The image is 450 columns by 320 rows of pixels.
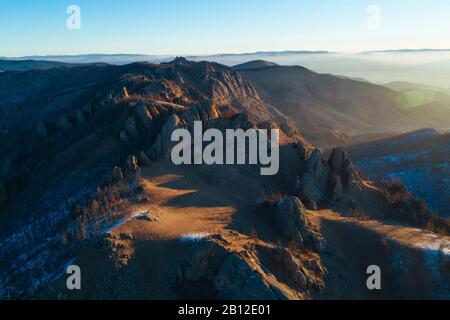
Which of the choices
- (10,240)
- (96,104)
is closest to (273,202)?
(10,240)

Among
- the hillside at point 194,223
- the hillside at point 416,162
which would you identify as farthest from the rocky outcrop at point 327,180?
the hillside at point 416,162

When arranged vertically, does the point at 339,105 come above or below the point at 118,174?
above

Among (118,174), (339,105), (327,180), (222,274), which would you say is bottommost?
(222,274)

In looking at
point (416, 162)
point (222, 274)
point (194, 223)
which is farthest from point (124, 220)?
point (416, 162)

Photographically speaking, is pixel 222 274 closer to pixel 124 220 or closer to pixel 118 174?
pixel 124 220

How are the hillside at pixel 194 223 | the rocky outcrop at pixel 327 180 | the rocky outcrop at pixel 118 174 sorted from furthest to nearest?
the rocky outcrop at pixel 327 180, the rocky outcrop at pixel 118 174, the hillside at pixel 194 223

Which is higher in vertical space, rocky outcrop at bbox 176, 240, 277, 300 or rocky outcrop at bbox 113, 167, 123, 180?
rocky outcrop at bbox 113, 167, 123, 180

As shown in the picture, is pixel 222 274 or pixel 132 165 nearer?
pixel 222 274

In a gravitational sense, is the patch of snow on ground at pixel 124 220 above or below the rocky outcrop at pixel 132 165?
below

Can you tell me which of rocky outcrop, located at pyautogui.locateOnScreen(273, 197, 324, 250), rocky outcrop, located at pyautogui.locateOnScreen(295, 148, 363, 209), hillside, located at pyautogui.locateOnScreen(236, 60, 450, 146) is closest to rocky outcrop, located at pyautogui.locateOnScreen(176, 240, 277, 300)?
rocky outcrop, located at pyautogui.locateOnScreen(273, 197, 324, 250)

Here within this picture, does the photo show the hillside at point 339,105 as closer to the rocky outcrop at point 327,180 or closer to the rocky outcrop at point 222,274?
the rocky outcrop at point 327,180

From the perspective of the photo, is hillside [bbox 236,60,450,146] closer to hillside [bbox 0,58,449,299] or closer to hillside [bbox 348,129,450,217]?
hillside [bbox 348,129,450,217]
